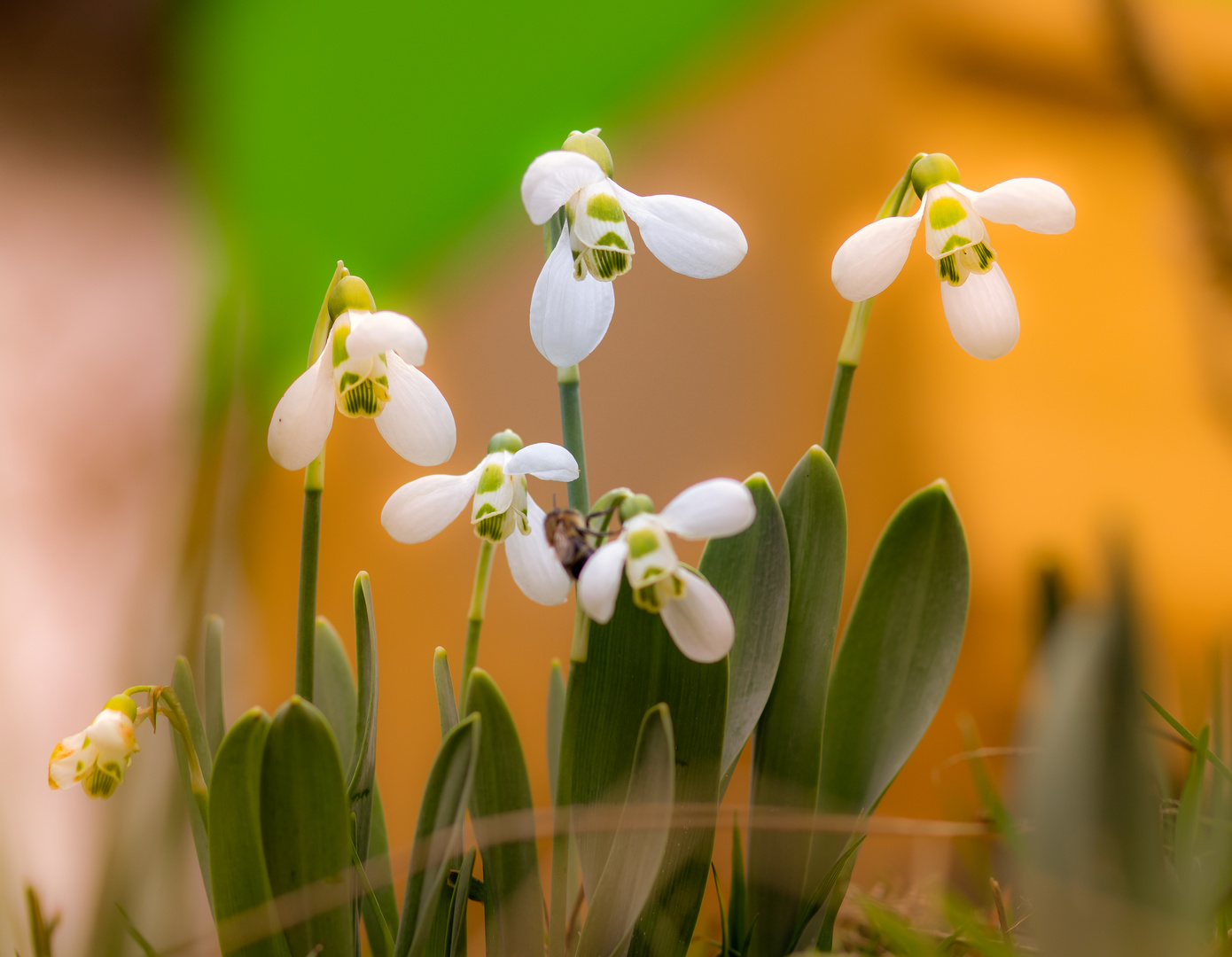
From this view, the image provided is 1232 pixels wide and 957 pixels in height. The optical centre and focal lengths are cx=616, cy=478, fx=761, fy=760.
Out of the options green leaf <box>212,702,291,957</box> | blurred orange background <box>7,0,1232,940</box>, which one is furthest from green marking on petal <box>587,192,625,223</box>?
blurred orange background <box>7,0,1232,940</box>

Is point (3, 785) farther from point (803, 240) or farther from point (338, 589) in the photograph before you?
point (803, 240)

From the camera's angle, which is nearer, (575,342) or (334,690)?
(575,342)

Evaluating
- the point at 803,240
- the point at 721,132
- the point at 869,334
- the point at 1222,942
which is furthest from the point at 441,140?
the point at 1222,942

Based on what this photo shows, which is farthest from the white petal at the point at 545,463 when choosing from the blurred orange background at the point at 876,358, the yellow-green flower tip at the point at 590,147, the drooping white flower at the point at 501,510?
the blurred orange background at the point at 876,358

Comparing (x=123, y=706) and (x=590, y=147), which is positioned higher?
(x=590, y=147)

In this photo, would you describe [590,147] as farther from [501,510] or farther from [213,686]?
[213,686]

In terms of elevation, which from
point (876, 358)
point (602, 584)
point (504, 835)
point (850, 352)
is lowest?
point (504, 835)

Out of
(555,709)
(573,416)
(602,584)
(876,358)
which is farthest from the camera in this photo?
(876,358)

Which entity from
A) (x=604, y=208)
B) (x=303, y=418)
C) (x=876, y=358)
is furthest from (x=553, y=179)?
(x=876, y=358)
